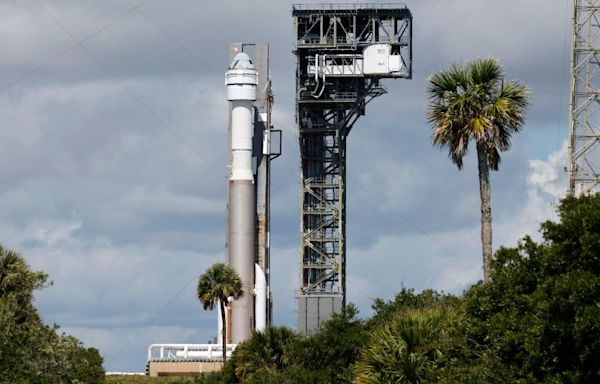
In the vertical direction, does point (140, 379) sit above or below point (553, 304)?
above

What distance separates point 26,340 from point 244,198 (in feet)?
287

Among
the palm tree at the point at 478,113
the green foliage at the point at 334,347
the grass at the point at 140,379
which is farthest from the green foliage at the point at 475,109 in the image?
the grass at the point at 140,379

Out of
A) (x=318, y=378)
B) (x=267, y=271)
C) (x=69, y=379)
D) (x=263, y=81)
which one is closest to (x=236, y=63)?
(x=263, y=81)

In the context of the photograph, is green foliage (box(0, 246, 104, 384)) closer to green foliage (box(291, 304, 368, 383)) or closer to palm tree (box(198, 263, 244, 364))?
green foliage (box(291, 304, 368, 383))

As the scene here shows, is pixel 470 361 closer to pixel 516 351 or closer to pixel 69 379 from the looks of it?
pixel 516 351

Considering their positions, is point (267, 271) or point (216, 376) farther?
point (267, 271)

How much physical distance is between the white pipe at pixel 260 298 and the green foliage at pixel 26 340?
7134 centimetres

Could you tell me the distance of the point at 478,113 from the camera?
69062 millimetres

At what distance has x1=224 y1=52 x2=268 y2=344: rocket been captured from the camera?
6378 inches

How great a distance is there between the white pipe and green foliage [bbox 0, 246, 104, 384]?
71.3 m

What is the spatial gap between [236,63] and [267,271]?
Answer: 1951 centimetres

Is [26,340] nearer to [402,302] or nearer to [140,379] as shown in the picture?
[402,302]

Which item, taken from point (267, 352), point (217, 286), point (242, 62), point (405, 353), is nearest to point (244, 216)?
point (242, 62)

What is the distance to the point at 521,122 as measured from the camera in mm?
69688
